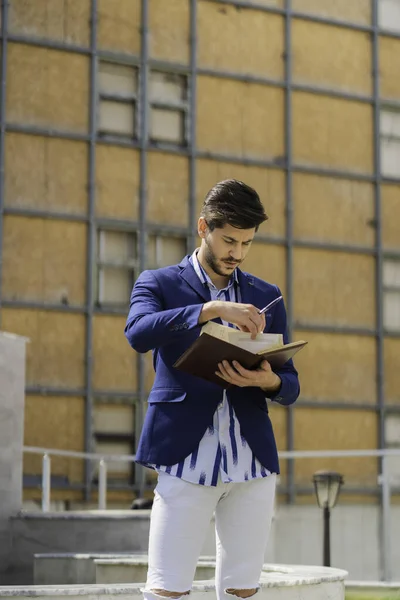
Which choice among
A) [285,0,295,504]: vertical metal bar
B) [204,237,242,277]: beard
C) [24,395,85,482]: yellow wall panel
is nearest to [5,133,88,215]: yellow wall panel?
[24,395,85,482]: yellow wall panel

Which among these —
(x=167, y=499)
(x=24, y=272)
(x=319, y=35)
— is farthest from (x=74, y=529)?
(x=319, y=35)

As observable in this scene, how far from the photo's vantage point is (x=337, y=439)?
20.8 meters

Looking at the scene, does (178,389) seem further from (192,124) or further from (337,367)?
(337,367)

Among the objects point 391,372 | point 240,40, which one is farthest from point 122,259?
point 391,372

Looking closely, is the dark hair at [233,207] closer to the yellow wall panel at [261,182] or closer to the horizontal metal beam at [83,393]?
the horizontal metal beam at [83,393]

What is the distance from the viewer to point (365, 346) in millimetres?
21438

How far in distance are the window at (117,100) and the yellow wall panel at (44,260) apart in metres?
1.95

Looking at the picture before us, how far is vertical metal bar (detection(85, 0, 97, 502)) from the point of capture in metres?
18.8

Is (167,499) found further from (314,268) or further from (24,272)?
(314,268)

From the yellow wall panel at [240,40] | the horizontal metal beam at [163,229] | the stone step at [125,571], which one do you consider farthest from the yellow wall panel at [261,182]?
the stone step at [125,571]

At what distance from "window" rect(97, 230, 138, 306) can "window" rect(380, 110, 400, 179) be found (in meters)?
5.44

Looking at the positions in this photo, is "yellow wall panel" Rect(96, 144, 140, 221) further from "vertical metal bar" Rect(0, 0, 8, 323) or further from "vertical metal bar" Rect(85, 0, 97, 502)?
"vertical metal bar" Rect(0, 0, 8, 323)

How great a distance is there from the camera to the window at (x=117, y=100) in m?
19.8

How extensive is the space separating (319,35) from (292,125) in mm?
1986
